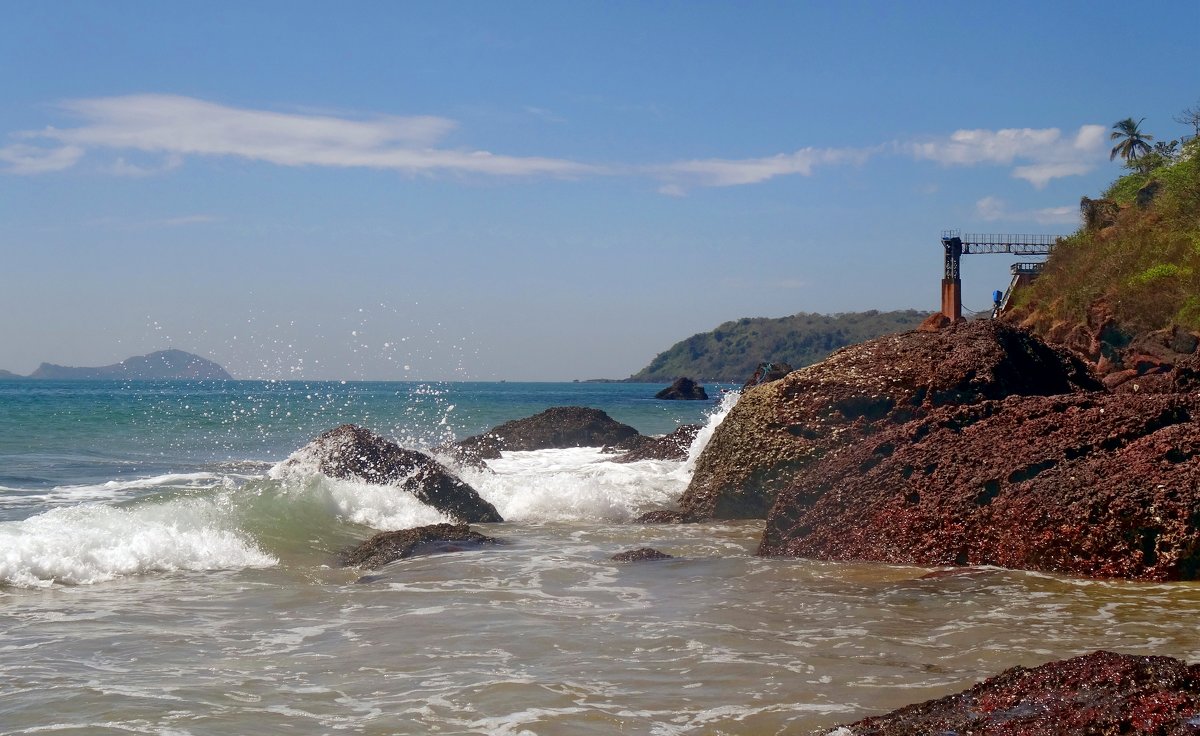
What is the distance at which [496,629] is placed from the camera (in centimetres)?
670

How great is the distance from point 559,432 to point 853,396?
1521 centimetres

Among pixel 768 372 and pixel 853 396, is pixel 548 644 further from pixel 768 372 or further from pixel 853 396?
pixel 768 372

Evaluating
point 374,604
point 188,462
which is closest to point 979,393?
point 374,604

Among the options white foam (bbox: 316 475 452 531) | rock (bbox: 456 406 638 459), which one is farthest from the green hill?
white foam (bbox: 316 475 452 531)

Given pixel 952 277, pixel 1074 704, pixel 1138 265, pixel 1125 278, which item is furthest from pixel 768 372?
pixel 952 277

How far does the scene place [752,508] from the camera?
11.5 m

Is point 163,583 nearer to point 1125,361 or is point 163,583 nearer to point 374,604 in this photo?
point 374,604

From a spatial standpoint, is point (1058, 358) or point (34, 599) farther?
point (1058, 358)

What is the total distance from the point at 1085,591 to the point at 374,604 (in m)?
4.91

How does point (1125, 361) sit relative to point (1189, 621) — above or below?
above

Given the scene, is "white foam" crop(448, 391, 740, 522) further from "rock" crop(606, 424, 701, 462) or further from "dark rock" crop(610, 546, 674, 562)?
"dark rock" crop(610, 546, 674, 562)

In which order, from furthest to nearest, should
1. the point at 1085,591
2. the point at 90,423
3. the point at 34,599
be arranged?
the point at 90,423 → the point at 34,599 → the point at 1085,591

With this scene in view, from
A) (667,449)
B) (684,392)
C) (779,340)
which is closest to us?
(667,449)

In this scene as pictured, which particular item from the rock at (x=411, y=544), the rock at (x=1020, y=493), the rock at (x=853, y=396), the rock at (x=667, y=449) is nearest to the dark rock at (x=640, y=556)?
the rock at (x=1020, y=493)
